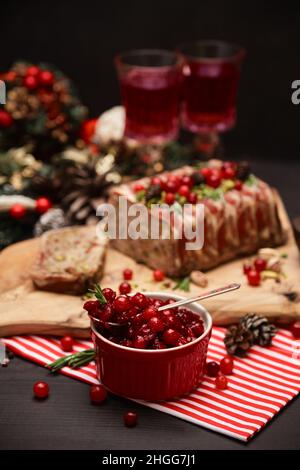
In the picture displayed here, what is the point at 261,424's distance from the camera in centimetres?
314

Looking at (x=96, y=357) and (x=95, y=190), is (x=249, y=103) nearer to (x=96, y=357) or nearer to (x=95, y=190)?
(x=95, y=190)

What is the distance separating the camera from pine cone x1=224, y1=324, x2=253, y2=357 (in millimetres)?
3617

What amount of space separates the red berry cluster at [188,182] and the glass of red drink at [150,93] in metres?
0.69

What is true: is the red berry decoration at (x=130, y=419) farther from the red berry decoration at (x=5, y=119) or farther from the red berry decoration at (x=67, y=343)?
the red berry decoration at (x=5, y=119)

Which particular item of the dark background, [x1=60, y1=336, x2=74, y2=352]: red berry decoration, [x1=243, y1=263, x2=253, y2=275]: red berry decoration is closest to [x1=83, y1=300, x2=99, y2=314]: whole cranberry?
[x1=60, y1=336, x2=74, y2=352]: red berry decoration

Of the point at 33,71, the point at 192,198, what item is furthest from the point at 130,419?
the point at 33,71

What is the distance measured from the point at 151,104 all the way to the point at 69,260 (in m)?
1.38

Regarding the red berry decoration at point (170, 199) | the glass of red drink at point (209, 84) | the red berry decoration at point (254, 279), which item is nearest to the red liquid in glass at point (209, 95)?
the glass of red drink at point (209, 84)

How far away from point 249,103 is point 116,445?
11.9 ft

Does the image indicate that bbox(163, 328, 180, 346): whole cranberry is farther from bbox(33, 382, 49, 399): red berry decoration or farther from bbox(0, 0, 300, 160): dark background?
bbox(0, 0, 300, 160): dark background

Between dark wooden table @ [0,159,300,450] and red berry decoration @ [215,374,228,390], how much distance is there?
0.27m

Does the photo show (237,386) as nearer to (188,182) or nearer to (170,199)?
(170,199)

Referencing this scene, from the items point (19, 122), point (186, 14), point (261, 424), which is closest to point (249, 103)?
point (186, 14)
